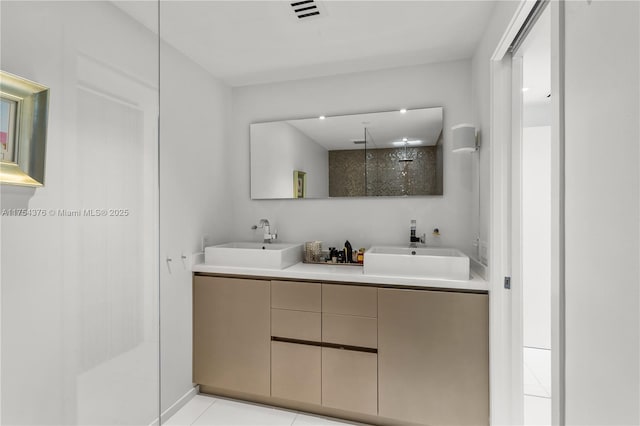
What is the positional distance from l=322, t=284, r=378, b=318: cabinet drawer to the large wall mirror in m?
0.78

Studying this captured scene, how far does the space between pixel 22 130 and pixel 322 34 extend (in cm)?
169

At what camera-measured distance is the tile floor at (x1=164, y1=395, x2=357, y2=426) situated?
1.85 m

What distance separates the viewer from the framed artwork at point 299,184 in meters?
2.42

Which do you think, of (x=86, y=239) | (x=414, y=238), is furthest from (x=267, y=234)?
(x=86, y=239)

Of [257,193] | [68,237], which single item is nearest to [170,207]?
[257,193]

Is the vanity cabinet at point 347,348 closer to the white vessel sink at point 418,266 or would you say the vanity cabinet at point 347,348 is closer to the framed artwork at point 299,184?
the white vessel sink at point 418,266

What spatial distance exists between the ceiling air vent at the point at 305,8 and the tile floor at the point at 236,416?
228 centimetres

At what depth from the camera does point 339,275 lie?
1.83 metres

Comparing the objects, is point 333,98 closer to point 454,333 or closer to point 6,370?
point 454,333

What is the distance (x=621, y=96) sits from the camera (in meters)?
0.66

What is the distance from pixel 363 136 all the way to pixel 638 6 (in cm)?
177

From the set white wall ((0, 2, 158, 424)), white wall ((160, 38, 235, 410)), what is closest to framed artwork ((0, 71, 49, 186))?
white wall ((0, 2, 158, 424))

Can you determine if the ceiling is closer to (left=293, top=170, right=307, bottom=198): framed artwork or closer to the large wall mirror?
the large wall mirror

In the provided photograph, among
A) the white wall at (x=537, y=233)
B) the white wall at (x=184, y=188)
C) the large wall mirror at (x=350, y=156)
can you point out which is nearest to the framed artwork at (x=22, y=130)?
the white wall at (x=184, y=188)
